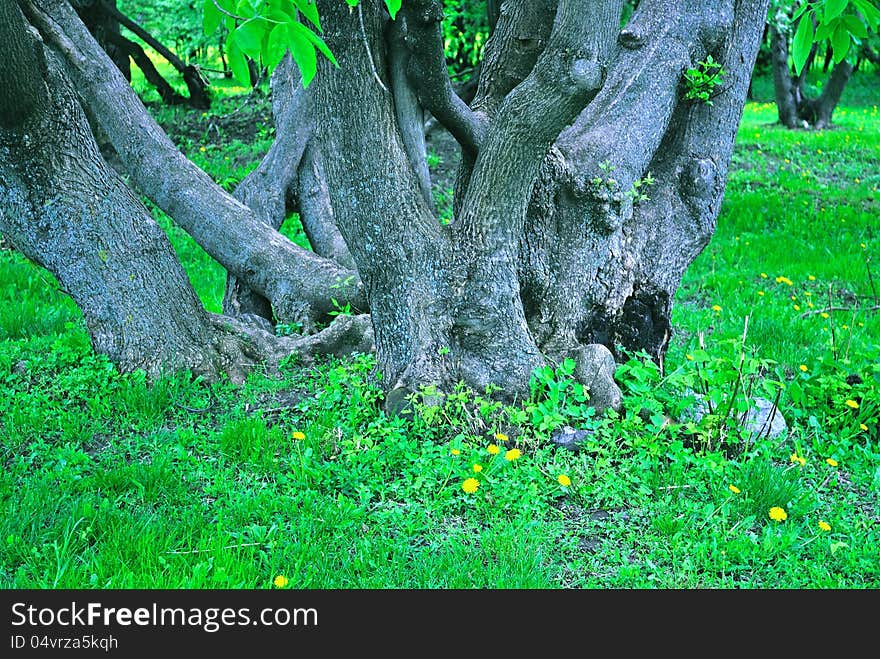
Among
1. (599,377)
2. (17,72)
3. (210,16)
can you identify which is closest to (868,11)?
(599,377)

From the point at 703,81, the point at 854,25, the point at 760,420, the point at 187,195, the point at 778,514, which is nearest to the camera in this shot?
the point at 854,25

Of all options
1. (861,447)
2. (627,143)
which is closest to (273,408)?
(627,143)

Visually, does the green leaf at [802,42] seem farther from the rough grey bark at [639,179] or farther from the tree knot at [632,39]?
the tree knot at [632,39]

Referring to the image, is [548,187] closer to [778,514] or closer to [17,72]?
[778,514]

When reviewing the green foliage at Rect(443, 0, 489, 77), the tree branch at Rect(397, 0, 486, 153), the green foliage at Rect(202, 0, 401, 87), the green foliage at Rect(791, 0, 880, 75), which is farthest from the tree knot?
the green foliage at Rect(443, 0, 489, 77)

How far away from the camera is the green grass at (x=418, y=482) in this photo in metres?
3.00

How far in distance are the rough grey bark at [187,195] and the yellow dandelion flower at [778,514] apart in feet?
10.5

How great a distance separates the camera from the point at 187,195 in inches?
232

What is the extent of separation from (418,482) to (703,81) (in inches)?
122

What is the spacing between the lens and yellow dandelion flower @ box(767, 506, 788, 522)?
131 inches

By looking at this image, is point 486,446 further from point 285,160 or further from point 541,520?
point 285,160

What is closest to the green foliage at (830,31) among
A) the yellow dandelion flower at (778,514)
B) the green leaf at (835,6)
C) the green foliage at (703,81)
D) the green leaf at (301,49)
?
the green leaf at (835,6)

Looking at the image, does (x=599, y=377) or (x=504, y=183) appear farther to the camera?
(x=599, y=377)

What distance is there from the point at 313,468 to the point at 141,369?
144 centimetres
